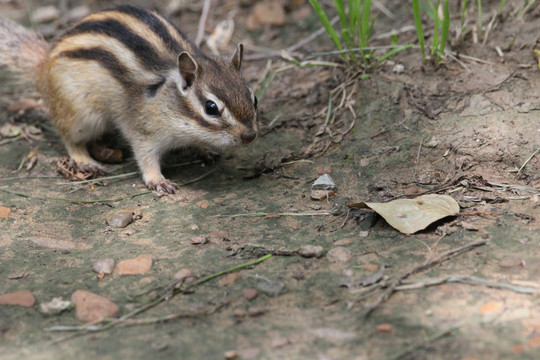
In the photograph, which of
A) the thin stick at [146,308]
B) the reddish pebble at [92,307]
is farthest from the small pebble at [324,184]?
the reddish pebble at [92,307]

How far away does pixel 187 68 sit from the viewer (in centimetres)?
448

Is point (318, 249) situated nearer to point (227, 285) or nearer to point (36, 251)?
point (227, 285)

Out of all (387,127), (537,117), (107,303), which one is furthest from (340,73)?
(107,303)

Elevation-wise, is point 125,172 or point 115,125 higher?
point 115,125

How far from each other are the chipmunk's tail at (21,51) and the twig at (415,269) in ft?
13.5

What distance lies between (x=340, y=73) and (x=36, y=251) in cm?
305

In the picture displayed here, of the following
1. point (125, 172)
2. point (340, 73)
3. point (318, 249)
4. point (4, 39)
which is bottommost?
point (125, 172)

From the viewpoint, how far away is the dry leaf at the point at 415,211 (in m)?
3.36

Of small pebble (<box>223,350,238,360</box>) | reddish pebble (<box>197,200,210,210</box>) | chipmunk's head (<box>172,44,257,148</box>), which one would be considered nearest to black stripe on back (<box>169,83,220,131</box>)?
chipmunk's head (<box>172,44,257,148</box>)

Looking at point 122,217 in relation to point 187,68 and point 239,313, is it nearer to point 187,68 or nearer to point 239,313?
point 187,68

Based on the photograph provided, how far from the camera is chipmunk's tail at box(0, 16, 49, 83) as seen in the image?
17.9ft

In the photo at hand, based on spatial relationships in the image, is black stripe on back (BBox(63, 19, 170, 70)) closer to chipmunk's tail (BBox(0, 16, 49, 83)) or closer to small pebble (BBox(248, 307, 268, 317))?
chipmunk's tail (BBox(0, 16, 49, 83))

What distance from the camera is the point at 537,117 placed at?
159 inches

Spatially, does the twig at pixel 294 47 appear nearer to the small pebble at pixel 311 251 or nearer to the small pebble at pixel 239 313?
the small pebble at pixel 311 251
